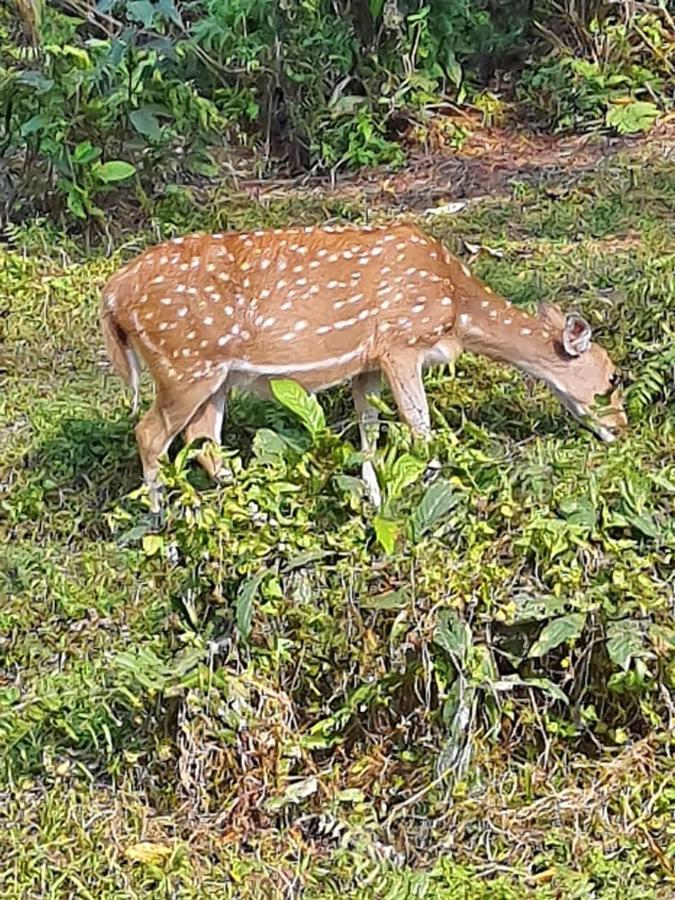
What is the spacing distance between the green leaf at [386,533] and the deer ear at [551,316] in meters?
2.34

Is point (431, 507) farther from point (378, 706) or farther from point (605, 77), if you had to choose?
point (605, 77)

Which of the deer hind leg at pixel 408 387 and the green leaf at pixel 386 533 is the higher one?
the green leaf at pixel 386 533

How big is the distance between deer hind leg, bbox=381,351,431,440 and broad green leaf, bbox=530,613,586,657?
1929 mm

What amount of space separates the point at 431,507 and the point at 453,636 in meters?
0.41

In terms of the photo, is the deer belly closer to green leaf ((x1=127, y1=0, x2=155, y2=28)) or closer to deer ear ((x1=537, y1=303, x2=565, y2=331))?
deer ear ((x1=537, y1=303, x2=565, y2=331))

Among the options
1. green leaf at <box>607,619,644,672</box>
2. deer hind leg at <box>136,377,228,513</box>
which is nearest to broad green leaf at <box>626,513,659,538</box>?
green leaf at <box>607,619,644,672</box>

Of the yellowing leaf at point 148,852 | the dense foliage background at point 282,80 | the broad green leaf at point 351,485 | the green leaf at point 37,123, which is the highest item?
the broad green leaf at point 351,485

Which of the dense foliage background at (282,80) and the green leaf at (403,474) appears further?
the dense foliage background at (282,80)

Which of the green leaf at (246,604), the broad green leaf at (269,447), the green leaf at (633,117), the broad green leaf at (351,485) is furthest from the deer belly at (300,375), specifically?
the green leaf at (633,117)

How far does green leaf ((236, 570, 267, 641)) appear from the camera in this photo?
172 inches

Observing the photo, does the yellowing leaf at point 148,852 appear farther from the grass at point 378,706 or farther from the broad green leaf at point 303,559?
the broad green leaf at point 303,559

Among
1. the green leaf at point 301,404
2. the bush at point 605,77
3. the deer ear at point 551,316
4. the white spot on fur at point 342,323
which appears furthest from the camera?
the bush at point 605,77

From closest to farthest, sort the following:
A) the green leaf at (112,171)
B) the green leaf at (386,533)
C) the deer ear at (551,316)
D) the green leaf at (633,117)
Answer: the green leaf at (386,533) → the deer ear at (551,316) → the green leaf at (112,171) → the green leaf at (633,117)

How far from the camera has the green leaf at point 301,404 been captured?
16.1ft
